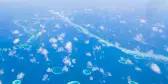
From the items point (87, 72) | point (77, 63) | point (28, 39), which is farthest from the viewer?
point (28, 39)

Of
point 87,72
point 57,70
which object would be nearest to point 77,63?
point 87,72

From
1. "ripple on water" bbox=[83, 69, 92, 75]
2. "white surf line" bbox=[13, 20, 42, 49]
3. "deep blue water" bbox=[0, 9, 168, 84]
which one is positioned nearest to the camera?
"deep blue water" bbox=[0, 9, 168, 84]

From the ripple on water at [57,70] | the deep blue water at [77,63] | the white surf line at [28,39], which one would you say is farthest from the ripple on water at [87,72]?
the white surf line at [28,39]

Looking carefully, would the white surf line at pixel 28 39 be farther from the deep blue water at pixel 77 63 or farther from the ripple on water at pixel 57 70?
the ripple on water at pixel 57 70

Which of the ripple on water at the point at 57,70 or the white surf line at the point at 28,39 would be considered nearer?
the ripple on water at the point at 57,70

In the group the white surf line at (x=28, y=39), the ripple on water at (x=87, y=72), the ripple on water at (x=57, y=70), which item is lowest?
the ripple on water at (x=87, y=72)

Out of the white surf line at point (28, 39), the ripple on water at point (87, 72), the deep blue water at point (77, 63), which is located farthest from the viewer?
the white surf line at point (28, 39)

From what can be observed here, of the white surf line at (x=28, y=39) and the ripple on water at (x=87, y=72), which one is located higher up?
the white surf line at (x=28, y=39)

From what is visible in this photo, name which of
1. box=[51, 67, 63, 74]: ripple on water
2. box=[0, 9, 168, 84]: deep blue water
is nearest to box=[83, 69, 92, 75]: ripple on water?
box=[0, 9, 168, 84]: deep blue water

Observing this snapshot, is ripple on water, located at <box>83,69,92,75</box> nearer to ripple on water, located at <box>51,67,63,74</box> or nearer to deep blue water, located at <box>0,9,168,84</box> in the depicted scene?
deep blue water, located at <box>0,9,168,84</box>

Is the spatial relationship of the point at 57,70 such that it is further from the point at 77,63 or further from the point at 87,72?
the point at 87,72

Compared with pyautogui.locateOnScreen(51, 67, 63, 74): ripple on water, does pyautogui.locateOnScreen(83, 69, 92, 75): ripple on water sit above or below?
below
